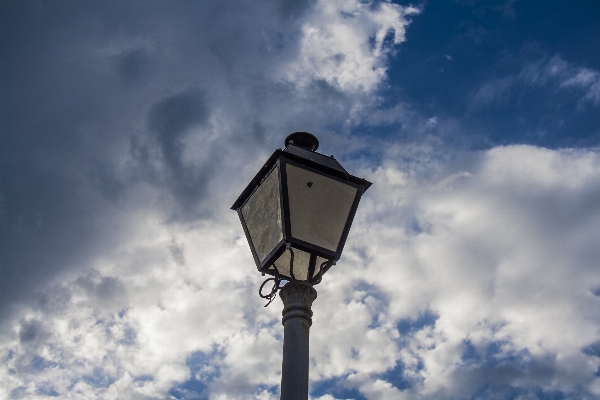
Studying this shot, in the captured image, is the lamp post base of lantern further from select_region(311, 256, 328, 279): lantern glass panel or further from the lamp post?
select_region(311, 256, 328, 279): lantern glass panel

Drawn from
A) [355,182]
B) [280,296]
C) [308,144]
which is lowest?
[280,296]

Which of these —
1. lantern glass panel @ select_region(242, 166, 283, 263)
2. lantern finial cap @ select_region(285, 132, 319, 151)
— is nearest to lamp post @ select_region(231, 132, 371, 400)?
lantern glass panel @ select_region(242, 166, 283, 263)

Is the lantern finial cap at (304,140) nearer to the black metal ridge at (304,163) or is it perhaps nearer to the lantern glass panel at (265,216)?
the black metal ridge at (304,163)

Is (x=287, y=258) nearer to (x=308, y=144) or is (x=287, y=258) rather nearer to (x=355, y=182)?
(x=355, y=182)

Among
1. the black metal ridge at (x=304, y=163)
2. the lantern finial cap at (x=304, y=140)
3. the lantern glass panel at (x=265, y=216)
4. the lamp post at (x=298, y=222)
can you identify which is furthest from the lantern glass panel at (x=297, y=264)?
the lantern finial cap at (x=304, y=140)

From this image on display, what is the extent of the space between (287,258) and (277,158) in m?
0.88

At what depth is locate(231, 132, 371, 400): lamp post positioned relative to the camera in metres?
4.51

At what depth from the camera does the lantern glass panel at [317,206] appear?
471 cm

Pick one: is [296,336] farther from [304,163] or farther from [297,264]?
[304,163]

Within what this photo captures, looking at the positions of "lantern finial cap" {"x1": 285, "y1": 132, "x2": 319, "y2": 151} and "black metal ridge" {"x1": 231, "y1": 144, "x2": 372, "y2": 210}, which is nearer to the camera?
"black metal ridge" {"x1": 231, "y1": 144, "x2": 372, "y2": 210}

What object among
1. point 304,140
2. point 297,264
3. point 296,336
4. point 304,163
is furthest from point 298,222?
point 304,140

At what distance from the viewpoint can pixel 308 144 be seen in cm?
593

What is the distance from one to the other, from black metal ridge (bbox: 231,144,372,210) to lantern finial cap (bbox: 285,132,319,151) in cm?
43

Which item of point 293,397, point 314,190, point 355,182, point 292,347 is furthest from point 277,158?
point 293,397
